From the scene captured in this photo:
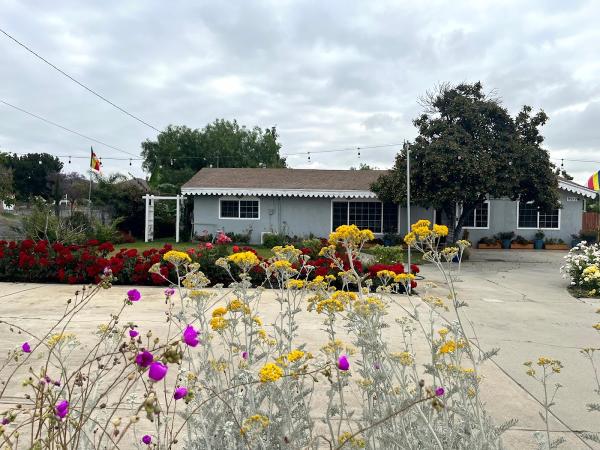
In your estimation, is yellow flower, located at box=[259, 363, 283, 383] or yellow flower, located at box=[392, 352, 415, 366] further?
yellow flower, located at box=[392, 352, 415, 366]

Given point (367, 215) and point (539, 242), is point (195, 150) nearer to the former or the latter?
point (367, 215)

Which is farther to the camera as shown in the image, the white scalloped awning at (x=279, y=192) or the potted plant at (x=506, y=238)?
the potted plant at (x=506, y=238)

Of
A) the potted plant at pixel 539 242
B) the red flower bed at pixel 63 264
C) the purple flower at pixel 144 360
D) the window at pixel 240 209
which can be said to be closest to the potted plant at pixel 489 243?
the potted plant at pixel 539 242

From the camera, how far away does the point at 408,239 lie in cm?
267

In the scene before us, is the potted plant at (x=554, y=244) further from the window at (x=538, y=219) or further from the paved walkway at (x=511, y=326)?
the paved walkway at (x=511, y=326)

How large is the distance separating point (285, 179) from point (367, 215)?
460 cm

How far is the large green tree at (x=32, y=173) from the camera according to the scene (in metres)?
52.1

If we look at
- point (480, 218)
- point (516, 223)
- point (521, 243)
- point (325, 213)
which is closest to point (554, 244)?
point (521, 243)

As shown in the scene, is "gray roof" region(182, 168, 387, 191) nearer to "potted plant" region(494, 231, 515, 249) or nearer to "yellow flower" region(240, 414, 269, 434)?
"potted plant" region(494, 231, 515, 249)

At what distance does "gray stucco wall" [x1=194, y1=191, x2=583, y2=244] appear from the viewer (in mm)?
22000

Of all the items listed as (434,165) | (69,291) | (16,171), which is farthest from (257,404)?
(16,171)

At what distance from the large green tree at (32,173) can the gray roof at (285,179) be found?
117 feet

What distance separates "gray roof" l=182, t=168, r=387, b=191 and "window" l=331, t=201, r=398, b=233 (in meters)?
0.96

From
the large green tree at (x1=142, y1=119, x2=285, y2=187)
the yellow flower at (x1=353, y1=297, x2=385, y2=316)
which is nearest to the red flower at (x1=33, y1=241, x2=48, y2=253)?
the yellow flower at (x1=353, y1=297, x2=385, y2=316)
